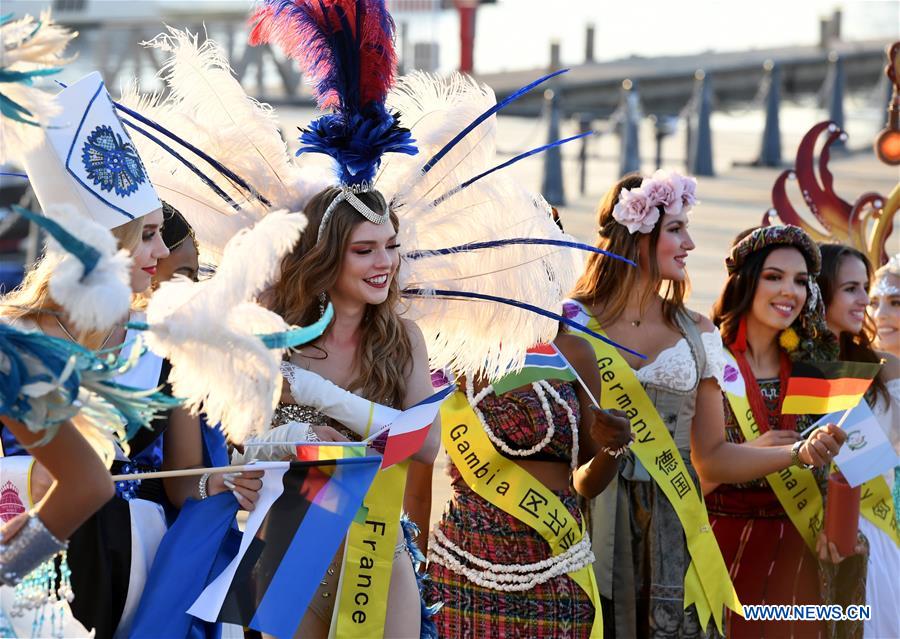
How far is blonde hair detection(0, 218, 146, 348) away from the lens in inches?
121

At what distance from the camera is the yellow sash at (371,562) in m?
3.37

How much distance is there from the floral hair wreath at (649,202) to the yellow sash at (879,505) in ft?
4.26

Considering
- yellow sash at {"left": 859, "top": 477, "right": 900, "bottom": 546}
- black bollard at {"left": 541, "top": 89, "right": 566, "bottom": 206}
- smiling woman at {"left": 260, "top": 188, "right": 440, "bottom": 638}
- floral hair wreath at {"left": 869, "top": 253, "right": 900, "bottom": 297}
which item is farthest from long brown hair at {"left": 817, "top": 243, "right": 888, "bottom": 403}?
black bollard at {"left": 541, "top": 89, "right": 566, "bottom": 206}

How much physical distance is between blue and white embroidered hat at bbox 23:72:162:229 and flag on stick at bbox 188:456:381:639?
2.23ft

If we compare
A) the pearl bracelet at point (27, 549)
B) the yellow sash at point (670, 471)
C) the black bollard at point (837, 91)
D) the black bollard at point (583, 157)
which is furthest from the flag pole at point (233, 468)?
the black bollard at point (837, 91)

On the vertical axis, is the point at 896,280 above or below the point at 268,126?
below

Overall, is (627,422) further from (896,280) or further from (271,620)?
(896,280)

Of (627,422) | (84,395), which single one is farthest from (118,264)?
(627,422)

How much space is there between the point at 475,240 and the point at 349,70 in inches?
23.0

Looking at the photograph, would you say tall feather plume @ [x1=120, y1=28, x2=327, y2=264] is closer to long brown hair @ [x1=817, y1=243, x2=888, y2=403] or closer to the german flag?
the german flag

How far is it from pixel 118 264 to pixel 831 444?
2728 mm

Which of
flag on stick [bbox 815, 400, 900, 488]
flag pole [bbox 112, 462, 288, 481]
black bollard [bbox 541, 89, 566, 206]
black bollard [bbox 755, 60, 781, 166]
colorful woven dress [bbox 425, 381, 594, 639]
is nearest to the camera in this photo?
flag pole [bbox 112, 462, 288, 481]

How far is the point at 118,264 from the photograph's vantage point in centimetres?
228
